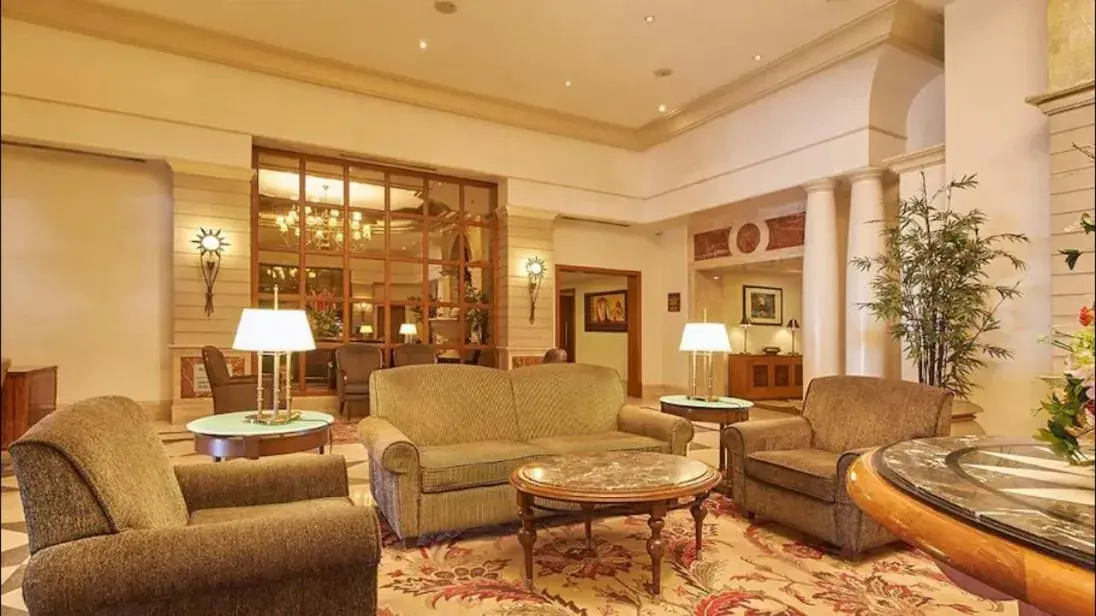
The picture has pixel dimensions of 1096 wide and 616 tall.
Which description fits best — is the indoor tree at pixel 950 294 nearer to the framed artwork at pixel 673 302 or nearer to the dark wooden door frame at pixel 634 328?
the framed artwork at pixel 673 302

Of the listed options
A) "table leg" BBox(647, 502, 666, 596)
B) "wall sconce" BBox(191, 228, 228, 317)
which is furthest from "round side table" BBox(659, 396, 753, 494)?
"wall sconce" BBox(191, 228, 228, 317)

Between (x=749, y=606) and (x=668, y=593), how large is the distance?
1.06 feet

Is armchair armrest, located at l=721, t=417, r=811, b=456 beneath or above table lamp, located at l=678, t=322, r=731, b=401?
beneath

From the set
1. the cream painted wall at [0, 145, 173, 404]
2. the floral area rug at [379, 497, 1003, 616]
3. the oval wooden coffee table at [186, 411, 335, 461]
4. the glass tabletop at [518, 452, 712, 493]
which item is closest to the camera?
the floral area rug at [379, 497, 1003, 616]

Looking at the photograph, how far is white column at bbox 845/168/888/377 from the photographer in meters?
6.22

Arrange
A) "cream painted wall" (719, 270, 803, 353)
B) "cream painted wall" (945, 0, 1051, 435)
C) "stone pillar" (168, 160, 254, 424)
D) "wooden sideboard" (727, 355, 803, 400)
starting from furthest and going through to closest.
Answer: "cream painted wall" (719, 270, 803, 353), "wooden sideboard" (727, 355, 803, 400), "stone pillar" (168, 160, 254, 424), "cream painted wall" (945, 0, 1051, 435)

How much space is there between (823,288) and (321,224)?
636 centimetres

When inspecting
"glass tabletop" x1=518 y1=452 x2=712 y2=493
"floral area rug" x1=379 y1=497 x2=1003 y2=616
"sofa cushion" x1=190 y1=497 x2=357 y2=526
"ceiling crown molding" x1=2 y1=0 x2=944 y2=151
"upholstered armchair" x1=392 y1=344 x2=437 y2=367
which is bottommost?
"floral area rug" x1=379 y1=497 x2=1003 y2=616

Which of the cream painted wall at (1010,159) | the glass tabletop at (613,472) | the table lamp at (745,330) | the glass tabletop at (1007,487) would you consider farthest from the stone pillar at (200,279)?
the table lamp at (745,330)

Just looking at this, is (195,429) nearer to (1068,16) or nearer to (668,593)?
(668,593)

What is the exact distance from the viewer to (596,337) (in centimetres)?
→ 1194

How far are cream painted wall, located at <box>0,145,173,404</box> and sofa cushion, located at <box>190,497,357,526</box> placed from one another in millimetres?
5285

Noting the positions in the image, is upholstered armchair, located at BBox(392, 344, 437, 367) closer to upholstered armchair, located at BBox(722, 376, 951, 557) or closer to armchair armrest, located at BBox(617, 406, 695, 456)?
armchair armrest, located at BBox(617, 406, 695, 456)

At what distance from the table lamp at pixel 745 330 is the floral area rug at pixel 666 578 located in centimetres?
795
